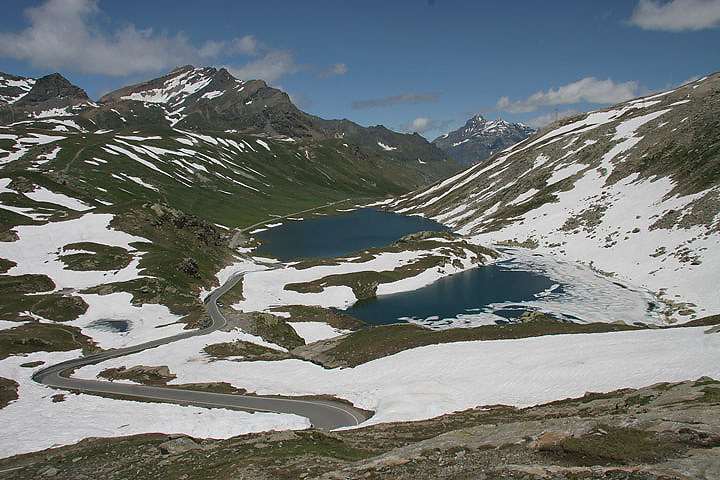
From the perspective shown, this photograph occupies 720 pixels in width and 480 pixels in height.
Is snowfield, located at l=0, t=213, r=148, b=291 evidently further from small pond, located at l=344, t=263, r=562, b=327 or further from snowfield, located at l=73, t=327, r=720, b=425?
small pond, located at l=344, t=263, r=562, b=327

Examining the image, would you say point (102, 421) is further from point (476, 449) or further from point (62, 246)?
point (62, 246)

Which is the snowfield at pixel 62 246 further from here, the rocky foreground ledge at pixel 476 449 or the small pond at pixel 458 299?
the rocky foreground ledge at pixel 476 449

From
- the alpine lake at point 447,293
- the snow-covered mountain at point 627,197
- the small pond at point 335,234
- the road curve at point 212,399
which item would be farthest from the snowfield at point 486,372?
the small pond at point 335,234

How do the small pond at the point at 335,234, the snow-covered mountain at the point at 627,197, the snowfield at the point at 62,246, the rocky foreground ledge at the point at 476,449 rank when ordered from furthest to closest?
the small pond at the point at 335,234 → the snow-covered mountain at the point at 627,197 → the snowfield at the point at 62,246 → the rocky foreground ledge at the point at 476,449

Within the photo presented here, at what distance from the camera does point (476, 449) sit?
1544cm

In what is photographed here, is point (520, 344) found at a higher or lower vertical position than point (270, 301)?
lower

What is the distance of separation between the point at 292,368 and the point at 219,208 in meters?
144

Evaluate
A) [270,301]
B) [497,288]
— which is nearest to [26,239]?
[270,301]

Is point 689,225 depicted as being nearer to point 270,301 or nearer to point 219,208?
point 270,301

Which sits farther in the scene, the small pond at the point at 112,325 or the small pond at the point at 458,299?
the small pond at the point at 458,299

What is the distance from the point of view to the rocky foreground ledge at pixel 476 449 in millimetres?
11836

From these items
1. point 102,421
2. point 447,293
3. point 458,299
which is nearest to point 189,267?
point 447,293

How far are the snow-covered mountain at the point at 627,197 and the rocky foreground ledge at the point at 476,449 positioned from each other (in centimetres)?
4373

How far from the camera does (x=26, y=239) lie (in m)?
71.3
